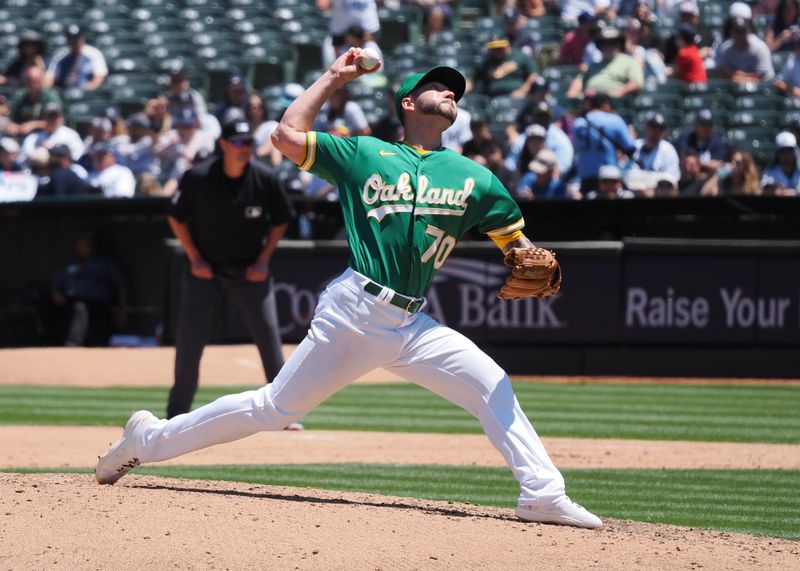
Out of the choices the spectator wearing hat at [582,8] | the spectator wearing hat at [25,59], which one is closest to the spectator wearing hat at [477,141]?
the spectator wearing hat at [582,8]

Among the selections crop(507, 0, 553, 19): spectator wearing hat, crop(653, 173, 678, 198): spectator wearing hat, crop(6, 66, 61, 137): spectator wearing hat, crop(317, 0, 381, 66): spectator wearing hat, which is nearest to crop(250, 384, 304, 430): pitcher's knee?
crop(653, 173, 678, 198): spectator wearing hat

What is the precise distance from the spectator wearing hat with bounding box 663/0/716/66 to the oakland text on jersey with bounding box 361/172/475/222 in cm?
1249

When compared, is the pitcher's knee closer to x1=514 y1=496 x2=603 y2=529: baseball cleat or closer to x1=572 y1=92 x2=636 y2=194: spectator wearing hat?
x1=514 y1=496 x2=603 y2=529: baseball cleat

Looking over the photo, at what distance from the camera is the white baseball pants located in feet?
18.2

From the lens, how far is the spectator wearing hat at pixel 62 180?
16453mm

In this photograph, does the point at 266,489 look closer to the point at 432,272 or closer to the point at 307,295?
the point at 432,272

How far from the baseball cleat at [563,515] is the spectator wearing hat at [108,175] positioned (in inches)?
470

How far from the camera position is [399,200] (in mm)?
5539

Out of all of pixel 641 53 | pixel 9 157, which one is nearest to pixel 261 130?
pixel 9 157

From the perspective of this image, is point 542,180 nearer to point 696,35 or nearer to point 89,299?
point 696,35

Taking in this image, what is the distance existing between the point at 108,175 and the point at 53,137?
4.84 feet

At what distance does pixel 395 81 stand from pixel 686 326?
21.1 ft

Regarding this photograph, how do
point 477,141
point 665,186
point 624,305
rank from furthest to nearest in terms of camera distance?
point 477,141 < point 665,186 < point 624,305

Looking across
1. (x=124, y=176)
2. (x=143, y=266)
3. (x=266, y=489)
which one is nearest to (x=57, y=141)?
(x=124, y=176)
